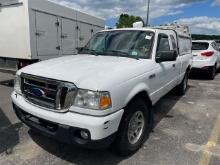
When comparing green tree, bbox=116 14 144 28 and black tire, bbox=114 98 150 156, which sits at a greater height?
green tree, bbox=116 14 144 28

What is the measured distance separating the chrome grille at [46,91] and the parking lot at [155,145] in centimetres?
86

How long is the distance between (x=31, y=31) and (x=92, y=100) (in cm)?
501

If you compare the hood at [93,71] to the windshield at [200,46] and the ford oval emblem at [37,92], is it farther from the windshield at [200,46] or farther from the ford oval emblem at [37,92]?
the windshield at [200,46]

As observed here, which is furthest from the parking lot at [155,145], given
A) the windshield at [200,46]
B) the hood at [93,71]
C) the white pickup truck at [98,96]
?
the windshield at [200,46]

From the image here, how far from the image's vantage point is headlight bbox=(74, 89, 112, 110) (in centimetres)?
291

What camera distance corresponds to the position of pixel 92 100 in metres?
2.93

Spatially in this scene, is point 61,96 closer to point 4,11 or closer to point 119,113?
point 119,113

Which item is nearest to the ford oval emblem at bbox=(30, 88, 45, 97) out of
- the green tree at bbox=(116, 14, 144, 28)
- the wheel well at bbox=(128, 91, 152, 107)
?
the wheel well at bbox=(128, 91, 152, 107)

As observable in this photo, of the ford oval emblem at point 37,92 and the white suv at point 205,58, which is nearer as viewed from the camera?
the ford oval emblem at point 37,92

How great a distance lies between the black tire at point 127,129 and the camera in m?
3.31

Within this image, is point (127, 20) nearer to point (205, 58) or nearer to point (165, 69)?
point (205, 58)

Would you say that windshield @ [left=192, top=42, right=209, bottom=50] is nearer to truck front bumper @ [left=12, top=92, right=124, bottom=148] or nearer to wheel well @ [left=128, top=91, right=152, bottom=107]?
wheel well @ [left=128, top=91, right=152, bottom=107]

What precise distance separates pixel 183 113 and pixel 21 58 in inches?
190

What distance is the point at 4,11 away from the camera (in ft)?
24.9
